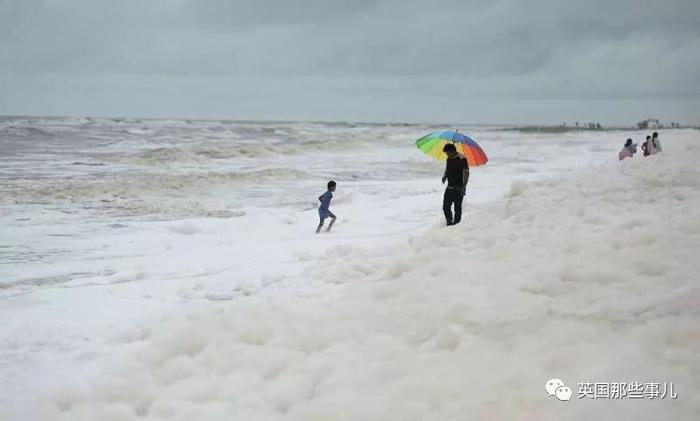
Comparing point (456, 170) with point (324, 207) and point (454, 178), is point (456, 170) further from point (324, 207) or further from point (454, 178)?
point (324, 207)

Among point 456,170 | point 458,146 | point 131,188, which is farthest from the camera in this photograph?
point 131,188

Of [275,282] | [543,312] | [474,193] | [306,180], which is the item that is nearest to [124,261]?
[275,282]

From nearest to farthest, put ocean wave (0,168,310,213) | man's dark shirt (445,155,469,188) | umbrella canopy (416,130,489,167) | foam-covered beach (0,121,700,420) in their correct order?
1. foam-covered beach (0,121,700,420)
2. man's dark shirt (445,155,469,188)
3. umbrella canopy (416,130,489,167)
4. ocean wave (0,168,310,213)

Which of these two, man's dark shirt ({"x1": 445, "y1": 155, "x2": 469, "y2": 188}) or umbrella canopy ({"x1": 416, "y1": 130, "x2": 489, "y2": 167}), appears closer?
man's dark shirt ({"x1": 445, "y1": 155, "x2": 469, "y2": 188})

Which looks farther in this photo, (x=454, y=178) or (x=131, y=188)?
(x=131, y=188)

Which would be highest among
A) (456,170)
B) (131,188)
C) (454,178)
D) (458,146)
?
(458,146)

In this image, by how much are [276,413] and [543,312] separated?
2.08 metres

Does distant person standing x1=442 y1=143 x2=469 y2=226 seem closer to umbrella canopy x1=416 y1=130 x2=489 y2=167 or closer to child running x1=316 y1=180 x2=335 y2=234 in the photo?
umbrella canopy x1=416 y1=130 x2=489 y2=167

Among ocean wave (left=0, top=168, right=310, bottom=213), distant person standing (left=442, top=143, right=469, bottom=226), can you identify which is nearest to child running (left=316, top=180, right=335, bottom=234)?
distant person standing (left=442, top=143, right=469, bottom=226)

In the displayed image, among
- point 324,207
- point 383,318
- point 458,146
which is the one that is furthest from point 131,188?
point 383,318

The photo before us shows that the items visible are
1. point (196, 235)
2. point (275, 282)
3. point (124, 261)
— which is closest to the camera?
point (275, 282)

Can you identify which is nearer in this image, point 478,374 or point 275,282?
point 478,374

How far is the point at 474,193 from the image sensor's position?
17.0m

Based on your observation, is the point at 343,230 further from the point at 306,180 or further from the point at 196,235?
the point at 306,180
